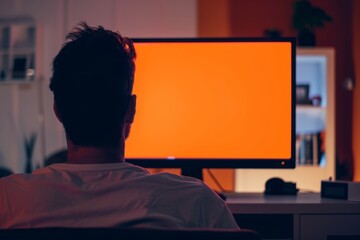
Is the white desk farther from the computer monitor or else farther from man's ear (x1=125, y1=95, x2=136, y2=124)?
man's ear (x1=125, y1=95, x2=136, y2=124)

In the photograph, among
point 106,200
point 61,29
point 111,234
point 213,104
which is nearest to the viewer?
point 111,234

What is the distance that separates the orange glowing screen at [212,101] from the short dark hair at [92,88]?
0.75 metres

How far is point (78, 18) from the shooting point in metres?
4.75

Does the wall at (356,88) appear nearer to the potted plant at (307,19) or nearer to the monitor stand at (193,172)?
the potted plant at (307,19)

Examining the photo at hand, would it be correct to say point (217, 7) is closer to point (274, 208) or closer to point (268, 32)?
point (268, 32)

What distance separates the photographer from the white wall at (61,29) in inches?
185

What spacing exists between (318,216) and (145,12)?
3547mm

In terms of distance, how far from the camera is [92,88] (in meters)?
1.03

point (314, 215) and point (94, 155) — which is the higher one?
point (94, 155)

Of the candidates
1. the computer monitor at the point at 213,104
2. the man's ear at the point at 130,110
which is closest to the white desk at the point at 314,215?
the computer monitor at the point at 213,104

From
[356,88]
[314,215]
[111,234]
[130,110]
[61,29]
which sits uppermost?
[61,29]

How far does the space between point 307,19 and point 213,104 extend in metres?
3.04

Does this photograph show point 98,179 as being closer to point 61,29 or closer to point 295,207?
point 295,207

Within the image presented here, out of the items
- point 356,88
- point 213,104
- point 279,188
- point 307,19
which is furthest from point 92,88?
point 356,88
